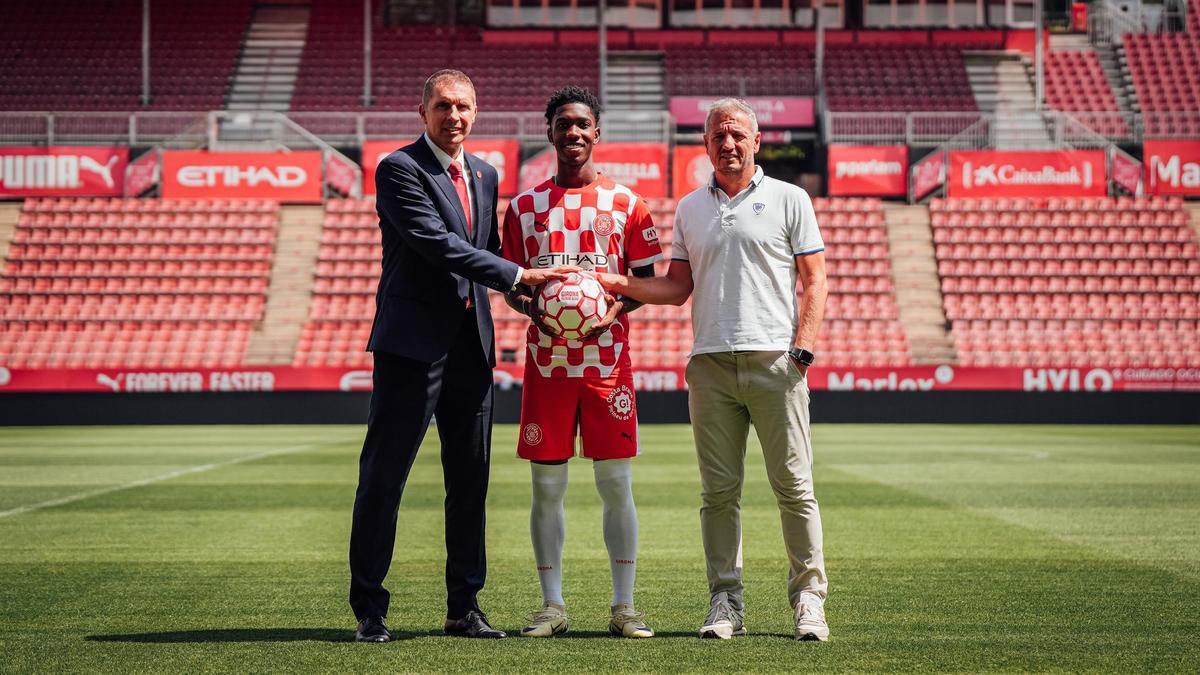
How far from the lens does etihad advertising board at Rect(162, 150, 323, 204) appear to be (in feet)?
89.6

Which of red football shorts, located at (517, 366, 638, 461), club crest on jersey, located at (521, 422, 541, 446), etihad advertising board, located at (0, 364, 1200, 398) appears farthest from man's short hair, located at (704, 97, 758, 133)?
etihad advertising board, located at (0, 364, 1200, 398)

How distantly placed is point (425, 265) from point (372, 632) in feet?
4.88

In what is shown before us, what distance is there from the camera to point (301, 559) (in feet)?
23.8

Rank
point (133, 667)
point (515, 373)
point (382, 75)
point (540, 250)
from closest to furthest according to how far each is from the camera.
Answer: point (133, 667), point (540, 250), point (515, 373), point (382, 75)

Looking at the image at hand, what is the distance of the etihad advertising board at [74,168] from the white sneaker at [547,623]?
2477 centimetres

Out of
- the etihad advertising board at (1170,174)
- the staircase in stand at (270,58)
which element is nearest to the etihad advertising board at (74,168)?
the staircase in stand at (270,58)

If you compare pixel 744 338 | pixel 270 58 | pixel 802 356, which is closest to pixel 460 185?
pixel 744 338

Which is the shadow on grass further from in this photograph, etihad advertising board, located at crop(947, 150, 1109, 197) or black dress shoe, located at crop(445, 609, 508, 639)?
etihad advertising board, located at crop(947, 150, 1109, 197)

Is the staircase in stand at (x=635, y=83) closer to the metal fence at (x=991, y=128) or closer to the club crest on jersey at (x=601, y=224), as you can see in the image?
the metal fence at (x=991, y=128)

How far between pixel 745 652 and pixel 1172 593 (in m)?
2.49

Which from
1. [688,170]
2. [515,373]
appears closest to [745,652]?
[515,373]

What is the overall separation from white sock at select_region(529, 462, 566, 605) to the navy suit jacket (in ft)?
1.77

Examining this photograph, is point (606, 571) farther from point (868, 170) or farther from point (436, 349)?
point (868, 170)

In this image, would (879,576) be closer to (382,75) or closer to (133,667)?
(133,667)
